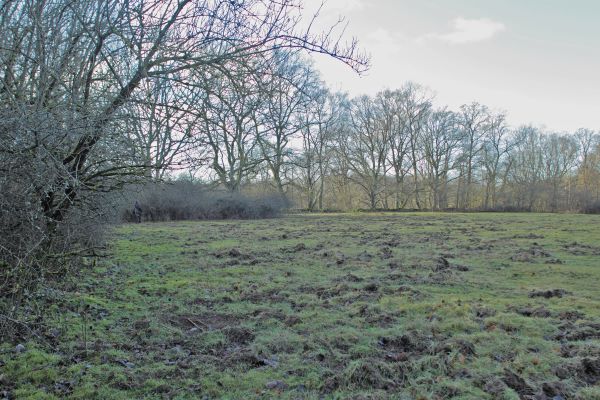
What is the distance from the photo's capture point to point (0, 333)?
4043 mm

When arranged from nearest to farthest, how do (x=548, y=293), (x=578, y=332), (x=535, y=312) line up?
1. (x=578, y=332)
2. (x=535, y=312)
3. (x=548, y=293)

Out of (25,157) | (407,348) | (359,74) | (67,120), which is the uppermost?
(359,74)

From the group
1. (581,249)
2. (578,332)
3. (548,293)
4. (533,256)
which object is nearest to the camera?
(578,332)

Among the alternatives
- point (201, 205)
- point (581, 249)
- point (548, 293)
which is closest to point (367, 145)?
point (201, 205)

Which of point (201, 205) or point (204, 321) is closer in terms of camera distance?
point (204, 321)

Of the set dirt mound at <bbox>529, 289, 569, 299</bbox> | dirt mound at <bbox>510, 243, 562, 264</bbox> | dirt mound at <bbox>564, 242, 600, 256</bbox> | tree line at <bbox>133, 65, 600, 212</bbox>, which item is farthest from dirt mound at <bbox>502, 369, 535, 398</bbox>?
tree line at <bbox>133, 65, 600, 212</bbox>

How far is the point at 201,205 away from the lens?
2892 centimetres

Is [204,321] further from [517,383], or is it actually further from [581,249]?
[581,249]

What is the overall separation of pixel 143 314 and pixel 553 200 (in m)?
44.5

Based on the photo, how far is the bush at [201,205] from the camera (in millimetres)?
26078

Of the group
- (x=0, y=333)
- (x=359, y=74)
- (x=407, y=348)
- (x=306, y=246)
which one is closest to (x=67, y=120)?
(x=0, y=333)

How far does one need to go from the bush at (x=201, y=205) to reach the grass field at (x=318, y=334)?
17.7 m

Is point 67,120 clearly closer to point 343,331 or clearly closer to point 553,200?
point 343,331

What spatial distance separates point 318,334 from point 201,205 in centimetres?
2522
